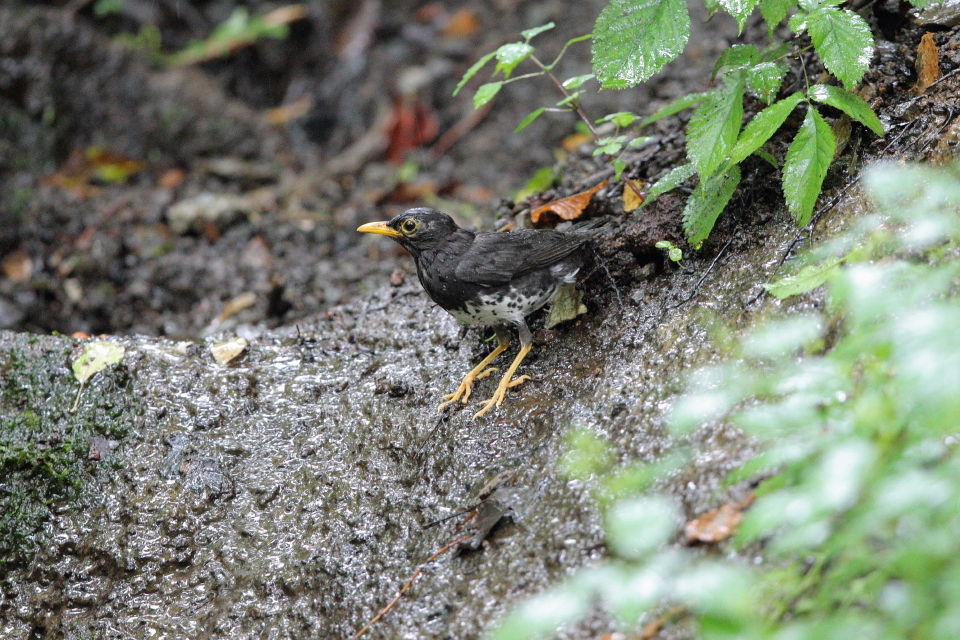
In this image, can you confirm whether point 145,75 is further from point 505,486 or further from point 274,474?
point 505,486

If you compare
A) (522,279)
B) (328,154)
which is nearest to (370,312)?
(522,279)

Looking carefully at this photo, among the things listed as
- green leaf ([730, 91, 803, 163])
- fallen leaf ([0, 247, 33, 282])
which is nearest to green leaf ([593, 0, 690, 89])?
green leaf ([730, 91, 803, 163])

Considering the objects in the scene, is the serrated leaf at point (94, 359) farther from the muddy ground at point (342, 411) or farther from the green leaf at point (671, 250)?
the green leaf at point (671, 250)

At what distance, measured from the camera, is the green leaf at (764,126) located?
326 cm

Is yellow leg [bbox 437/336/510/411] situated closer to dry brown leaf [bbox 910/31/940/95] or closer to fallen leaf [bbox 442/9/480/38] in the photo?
dry brown leaf [bbox 910/31/940/95]

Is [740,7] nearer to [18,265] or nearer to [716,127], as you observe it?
[716,127]

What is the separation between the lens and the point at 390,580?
3.34m

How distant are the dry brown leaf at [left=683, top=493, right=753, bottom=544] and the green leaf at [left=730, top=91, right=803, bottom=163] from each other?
152 cm

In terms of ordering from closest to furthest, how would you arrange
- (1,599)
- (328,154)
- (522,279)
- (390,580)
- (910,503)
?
1. (910,503)
2. (390,580)
3. (1,599)
4. (522,279)
5. (328,154)

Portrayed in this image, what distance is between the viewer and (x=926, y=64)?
12.3ft

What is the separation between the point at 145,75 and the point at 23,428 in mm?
5597

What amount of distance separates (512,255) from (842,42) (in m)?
1.85

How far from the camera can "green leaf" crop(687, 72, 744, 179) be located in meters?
3.31

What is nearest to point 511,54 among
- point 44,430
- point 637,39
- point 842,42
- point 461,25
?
point 637,39
